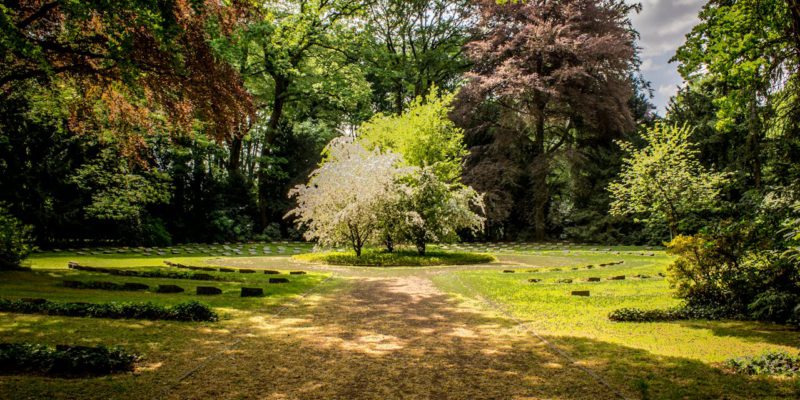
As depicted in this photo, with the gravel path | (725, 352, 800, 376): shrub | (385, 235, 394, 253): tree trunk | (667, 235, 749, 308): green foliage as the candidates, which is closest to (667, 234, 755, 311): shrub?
(667, 235, 749, 308): green foliage

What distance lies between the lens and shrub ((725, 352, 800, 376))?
427cm

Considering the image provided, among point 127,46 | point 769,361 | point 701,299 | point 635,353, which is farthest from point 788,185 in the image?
point 127,46

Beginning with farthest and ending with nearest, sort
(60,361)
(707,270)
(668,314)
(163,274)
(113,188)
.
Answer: (113,188)
(163,274)
(707,270)
(668,314)
(60,361)

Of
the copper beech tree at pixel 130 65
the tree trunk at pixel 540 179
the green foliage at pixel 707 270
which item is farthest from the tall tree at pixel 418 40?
the green foliage at pixel 707 270

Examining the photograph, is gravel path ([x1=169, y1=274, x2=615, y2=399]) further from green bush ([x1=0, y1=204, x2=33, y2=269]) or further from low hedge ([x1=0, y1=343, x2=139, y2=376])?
green bush ([x1=0, y1=204, x2=33, y2=269])

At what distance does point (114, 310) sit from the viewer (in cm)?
645

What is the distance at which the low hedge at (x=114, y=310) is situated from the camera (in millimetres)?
6379

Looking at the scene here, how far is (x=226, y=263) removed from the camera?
15250 millimetres

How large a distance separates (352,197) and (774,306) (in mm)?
12069

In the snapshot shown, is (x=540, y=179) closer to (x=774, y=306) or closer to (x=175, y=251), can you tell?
(x=175, y=251)

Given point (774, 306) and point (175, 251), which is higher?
point (774, 306)

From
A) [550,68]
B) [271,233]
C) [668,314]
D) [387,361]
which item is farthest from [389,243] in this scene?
[550,68]

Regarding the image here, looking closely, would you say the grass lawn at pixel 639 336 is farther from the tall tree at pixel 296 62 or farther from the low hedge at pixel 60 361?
the tall tree at pixel 296 62

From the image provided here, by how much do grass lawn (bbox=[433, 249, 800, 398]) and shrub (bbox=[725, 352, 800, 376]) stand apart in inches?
6.6
